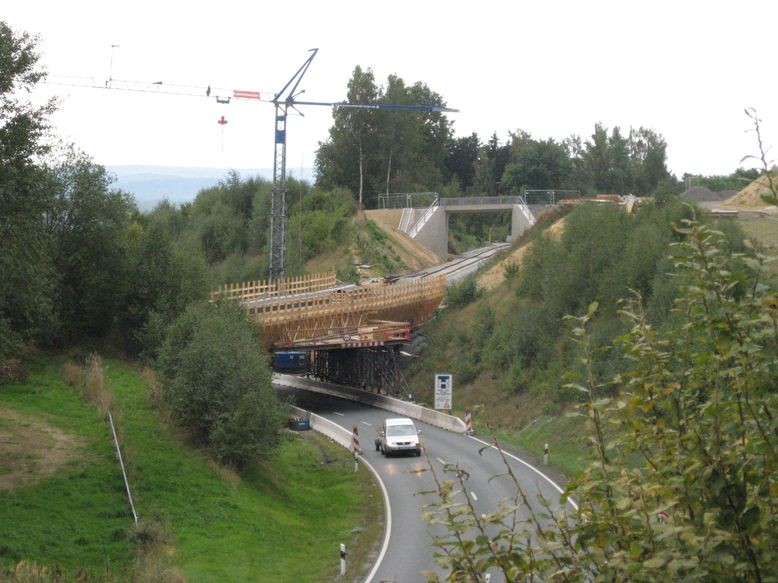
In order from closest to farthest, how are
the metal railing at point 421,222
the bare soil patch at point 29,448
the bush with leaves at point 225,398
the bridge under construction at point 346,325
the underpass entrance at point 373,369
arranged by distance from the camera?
the bare soil patch at point 29,448 < the bush with leaves at point 225,398 < the bridge under construction at point 346,325 < the underpass entrance at point 373,369 < the metal railing at point 421,222

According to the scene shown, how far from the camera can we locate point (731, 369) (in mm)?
5871

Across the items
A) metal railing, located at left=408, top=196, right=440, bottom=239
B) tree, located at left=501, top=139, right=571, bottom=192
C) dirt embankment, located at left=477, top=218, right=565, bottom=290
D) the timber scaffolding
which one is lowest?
the timber scaffolding

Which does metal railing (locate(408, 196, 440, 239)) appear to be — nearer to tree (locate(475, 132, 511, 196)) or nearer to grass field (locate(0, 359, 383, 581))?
tree (locate(475, 132, 511, 196))

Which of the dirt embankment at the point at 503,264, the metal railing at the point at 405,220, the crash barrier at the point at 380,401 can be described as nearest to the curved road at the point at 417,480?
the crash barrier at the point at 380,401

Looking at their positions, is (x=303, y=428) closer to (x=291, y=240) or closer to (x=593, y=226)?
(x=593, y=226)

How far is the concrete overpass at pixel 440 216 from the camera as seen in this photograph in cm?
8281

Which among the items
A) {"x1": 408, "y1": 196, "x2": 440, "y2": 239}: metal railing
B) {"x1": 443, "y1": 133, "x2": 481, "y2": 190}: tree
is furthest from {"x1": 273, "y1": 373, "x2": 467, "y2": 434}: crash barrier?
{"x1": 443, "y1": 133, "x2": 481, "y2": 190}: tree

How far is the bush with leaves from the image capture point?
99.7ft

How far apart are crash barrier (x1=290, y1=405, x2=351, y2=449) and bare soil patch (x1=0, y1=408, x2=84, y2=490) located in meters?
12.5

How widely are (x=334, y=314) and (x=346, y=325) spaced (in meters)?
1.25

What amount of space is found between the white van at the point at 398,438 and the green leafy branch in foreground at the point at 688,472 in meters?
29.8

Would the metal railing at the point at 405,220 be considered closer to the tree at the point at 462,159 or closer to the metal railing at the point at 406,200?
the metal railing at the point at 406,200

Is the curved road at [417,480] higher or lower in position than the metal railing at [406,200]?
lower

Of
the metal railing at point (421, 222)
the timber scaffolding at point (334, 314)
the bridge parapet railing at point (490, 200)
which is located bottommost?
the timber scaffolding at point (334, 314)
